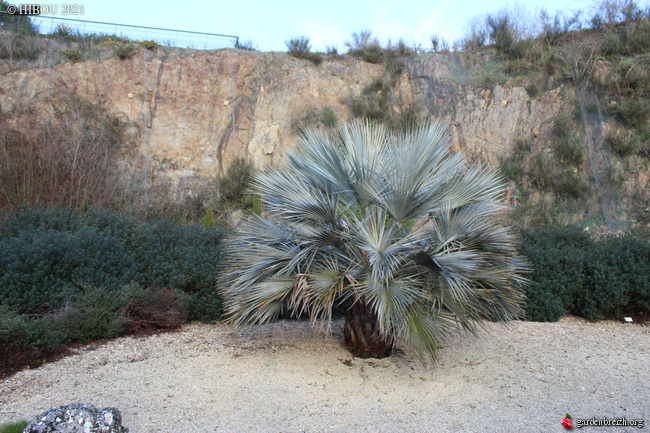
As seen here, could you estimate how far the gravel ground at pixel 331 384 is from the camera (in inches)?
167

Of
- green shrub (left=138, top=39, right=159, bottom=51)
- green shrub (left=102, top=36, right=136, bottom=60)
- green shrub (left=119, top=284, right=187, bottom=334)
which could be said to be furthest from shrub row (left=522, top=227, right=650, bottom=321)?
green shrub (left=102, top=36, right=136, bottom=60)

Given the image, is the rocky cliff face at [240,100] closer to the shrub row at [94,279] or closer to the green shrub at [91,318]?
the shrub row at [94,279]

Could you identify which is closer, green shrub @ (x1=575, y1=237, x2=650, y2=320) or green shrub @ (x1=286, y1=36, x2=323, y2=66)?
green shrub @ (x1=575, y1=237, x2=650, y2=320)

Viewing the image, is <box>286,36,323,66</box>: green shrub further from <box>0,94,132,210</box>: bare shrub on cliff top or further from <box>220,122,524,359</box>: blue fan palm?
<box>220,122,524,359</box>: blue fan palm

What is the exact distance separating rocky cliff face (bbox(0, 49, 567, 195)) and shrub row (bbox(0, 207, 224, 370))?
24.9 ft

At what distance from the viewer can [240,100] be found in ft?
56.3

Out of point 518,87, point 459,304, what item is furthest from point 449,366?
point 518,87

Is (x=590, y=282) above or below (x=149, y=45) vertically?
below

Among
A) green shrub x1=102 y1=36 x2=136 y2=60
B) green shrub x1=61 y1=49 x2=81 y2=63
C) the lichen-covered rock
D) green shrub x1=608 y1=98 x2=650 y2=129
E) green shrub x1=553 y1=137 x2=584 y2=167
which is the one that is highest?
green shrub x1=102 y1=36 x2=136 y2=60

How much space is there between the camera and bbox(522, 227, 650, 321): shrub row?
8.09m

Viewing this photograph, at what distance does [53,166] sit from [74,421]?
30.8 ft

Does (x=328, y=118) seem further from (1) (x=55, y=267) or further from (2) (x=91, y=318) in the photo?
(2) (x=91, y=318)

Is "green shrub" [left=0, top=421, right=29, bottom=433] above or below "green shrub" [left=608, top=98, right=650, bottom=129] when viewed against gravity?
below

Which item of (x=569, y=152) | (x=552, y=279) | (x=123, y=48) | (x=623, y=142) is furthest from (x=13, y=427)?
(x=623, y=142)
